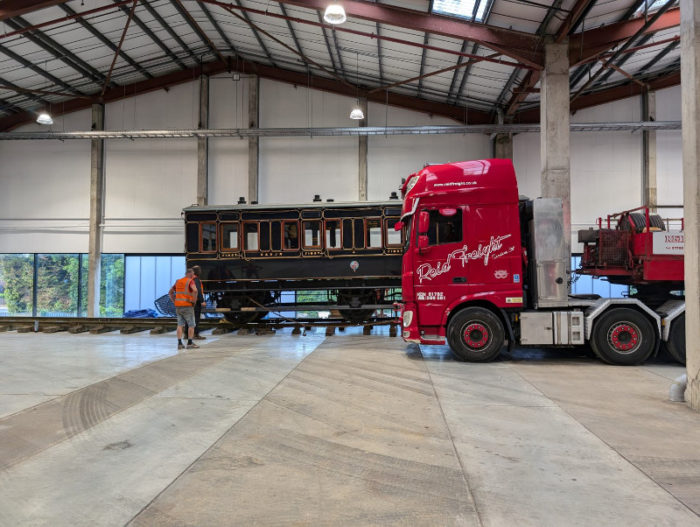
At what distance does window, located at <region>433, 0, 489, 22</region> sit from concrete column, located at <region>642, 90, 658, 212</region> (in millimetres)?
10508

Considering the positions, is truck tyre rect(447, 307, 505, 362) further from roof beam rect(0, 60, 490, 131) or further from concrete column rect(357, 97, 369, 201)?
roof beam rect(0, 60, 490, 131)

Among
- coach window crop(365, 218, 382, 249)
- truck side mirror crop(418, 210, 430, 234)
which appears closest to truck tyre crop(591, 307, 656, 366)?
truck side mirror crop(418, 210, 430, 234)

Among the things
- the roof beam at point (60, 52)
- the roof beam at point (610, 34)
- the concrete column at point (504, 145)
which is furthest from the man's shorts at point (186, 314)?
the concrete column at point (504, 145)

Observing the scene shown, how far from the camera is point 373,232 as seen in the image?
13.1m

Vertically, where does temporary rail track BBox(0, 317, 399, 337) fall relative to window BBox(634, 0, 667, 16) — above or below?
below

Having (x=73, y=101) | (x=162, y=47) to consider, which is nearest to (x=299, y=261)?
(x=162, y=47)

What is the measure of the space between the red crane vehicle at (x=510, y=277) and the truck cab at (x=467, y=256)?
0.7 inches

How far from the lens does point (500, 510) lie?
10.0ft

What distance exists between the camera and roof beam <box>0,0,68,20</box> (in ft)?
40.7

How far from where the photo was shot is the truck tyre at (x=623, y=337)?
794 cm

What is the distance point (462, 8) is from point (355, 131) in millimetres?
6843

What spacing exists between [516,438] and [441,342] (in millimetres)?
3930

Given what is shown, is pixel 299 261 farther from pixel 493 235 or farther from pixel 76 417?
pixel 76 417

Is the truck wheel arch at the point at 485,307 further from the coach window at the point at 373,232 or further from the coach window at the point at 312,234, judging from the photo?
the coach window at the point at 312,234
